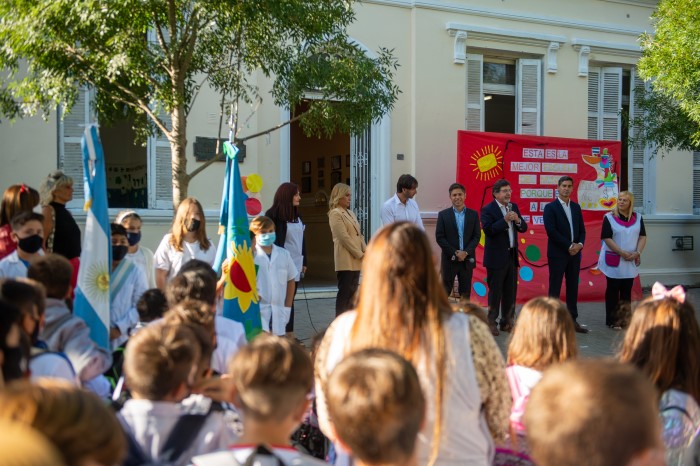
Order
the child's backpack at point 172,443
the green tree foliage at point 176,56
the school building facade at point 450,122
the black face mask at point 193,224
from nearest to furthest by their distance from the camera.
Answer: the child's backpack at point 172,443 → the black face mask at point 193,224 → the green tree foliage at point 176,56 → the school building facade at point 450,122

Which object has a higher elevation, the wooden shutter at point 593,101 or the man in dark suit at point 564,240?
the wooden shutter at point 593,101

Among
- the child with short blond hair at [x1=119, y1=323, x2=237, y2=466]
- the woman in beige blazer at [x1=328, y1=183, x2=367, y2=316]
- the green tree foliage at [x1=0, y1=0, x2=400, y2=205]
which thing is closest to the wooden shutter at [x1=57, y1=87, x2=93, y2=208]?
the green tree foliage at [x1=0, y1=0, x2=400, y2=205]

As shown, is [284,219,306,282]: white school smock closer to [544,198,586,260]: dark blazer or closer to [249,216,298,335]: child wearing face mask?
[249,216,298,335]: child wearing face mask

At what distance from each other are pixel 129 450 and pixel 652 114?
1195 centimetres

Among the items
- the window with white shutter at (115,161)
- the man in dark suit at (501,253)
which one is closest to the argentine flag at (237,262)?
the window with white shutter at (115,161)

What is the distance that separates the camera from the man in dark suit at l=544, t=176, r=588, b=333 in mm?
9711

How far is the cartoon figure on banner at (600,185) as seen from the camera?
1277 centimetres

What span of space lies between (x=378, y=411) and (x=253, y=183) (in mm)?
8567

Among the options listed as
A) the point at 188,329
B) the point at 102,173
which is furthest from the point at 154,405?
the point at 102,173

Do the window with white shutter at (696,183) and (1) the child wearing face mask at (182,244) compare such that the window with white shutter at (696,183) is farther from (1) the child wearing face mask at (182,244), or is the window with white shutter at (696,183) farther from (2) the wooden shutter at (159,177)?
(1) the child wearing face mask at (182,244)

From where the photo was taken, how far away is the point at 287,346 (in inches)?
102

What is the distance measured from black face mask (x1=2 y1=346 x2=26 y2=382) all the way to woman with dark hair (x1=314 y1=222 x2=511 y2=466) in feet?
3.74

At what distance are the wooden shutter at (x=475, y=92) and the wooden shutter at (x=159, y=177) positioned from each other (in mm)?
5003

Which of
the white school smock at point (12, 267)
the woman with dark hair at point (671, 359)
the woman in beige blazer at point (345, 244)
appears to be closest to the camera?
the woman with dark hair at point (671, 359)
